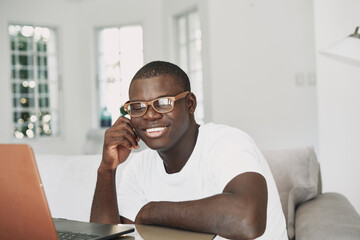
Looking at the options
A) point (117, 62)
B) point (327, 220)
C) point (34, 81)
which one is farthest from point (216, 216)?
point (34, 81)

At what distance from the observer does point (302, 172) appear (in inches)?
76.2

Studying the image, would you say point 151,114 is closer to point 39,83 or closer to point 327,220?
point 327,220

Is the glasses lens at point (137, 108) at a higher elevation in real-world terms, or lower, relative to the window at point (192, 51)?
lower

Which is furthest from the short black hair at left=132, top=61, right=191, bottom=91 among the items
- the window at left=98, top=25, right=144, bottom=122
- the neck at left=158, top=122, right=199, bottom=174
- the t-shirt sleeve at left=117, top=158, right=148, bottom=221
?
the window at left=98, top=25, right=144, bottom=122

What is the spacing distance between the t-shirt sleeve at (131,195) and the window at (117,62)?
4977 millimetres

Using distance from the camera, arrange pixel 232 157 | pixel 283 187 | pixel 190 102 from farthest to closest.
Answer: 1. pixel 283 187
2. pixel 190 102
3. pixel 232 157

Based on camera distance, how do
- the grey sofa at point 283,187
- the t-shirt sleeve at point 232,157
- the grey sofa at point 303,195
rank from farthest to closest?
the grey sofa at point 283,187
the grey sofa at point 303,195
the t-shirt sleeve at point 232,157

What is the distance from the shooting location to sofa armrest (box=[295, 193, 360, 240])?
55.8 inches

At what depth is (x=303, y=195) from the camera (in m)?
1.93

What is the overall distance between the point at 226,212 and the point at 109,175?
17.6 inches

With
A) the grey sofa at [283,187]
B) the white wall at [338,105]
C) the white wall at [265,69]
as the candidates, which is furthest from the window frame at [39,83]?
the grey sofa at [283,187]

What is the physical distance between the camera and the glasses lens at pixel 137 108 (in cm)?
127

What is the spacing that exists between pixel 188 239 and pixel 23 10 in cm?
603

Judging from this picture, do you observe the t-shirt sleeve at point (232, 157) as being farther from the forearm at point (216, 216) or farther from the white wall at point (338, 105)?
the white wall at point (338, 105)
